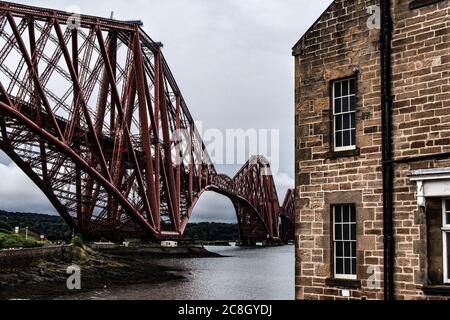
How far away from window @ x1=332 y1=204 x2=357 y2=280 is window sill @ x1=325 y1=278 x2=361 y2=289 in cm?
18

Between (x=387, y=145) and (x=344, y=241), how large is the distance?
2.59 metres

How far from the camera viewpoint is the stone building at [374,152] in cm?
1422

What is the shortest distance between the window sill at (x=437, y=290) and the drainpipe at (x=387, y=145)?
3.12ft

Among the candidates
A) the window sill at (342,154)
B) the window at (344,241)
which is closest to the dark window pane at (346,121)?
the window sill at (342,154)

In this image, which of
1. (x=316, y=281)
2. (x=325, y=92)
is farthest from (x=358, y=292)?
(x=325, y=92)

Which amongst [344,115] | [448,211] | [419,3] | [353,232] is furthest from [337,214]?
[419,3]

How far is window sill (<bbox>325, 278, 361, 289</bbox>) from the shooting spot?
15.3 meters

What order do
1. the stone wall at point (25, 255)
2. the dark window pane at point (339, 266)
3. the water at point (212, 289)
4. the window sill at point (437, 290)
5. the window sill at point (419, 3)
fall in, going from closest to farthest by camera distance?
the window sill at point (437, 290), the window sill at point (419, 3), the dark window pane at point (339, 266), the stone wall at point (25, 255), the water at point (212, 289)

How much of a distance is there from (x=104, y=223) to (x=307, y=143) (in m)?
46.9

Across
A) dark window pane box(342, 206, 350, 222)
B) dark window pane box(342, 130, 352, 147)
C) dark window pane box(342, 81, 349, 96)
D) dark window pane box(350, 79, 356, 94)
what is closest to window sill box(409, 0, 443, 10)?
dark window pane box(350, 79, 356, 94)

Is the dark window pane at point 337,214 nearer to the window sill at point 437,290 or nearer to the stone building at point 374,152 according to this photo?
the stone building at point 374,152

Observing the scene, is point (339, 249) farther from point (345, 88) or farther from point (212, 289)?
point (212, 289)

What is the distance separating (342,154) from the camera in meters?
15.9

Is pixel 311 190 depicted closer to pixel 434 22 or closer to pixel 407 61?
pixel 407 61
